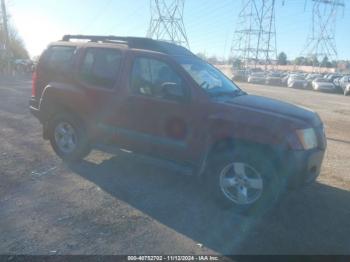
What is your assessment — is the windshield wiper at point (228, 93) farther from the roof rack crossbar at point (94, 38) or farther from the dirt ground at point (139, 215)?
the roof rack crossbar at point (94, 38)

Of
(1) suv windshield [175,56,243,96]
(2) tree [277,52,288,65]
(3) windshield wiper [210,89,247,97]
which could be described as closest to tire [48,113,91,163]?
(1) suv windshield [175,56,243,96]

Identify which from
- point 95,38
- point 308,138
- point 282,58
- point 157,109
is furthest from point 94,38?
point 282,58

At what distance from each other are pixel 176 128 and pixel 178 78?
0.67m

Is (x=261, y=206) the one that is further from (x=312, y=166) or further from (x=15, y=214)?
(x=15, y=214)

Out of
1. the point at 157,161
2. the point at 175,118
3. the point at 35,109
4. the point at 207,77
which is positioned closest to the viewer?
the point at 175,118

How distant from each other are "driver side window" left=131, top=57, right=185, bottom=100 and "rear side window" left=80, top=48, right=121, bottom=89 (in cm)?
36

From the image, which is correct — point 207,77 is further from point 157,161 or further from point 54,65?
point 54,65

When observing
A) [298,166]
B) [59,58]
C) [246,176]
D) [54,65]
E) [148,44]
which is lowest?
[246,176]

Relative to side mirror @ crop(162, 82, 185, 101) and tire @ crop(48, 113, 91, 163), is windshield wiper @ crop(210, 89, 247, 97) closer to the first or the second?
side mirror @ crop(162, 82, 185, 101)

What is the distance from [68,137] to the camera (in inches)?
231

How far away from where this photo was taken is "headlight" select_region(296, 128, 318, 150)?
4.06 m

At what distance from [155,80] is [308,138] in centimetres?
214

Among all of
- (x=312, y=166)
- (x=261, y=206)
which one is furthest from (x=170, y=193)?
(x=312, y=166)

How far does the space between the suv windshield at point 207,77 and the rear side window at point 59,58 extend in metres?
1.95
